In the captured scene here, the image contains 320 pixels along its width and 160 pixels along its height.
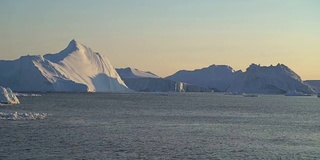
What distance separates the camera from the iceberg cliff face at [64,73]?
120 metres

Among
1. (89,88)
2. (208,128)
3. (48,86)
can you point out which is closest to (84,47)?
(89,88)

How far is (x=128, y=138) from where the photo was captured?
91.4ft

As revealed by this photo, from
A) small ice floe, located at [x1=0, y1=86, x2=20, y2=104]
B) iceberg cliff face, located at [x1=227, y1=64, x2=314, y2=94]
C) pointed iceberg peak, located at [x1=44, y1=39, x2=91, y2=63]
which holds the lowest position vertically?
small ice floe, located at [x1=0, y1=86, x2=20, y2=104]

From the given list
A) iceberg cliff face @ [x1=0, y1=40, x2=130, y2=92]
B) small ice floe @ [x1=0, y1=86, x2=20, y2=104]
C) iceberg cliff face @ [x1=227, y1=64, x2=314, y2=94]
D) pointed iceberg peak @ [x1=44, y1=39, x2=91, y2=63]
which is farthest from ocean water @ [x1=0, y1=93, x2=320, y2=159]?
iceberg cliff face @ [x1=227, y1=64, x2=314, y2=94]

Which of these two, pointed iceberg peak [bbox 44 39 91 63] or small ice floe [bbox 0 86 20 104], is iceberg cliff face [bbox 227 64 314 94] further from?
small ice floe [bbox 0 86 20 104]

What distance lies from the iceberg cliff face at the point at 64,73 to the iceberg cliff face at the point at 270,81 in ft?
141

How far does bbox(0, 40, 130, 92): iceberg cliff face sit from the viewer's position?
120 meters

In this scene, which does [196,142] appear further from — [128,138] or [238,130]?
[238,130]

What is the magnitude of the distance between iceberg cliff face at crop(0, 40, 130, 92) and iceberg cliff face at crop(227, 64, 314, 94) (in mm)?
42937

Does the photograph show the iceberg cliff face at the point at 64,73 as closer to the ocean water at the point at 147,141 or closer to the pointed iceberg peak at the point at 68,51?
the pointed iceberg peak at the point at 68,51

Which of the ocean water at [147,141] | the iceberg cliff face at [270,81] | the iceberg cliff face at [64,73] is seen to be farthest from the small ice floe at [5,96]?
the iceberg cliff face at [270,81]

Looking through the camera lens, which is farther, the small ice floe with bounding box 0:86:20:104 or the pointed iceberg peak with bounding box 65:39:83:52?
the pointed iceberg peak with bounding box 65:39:83:52

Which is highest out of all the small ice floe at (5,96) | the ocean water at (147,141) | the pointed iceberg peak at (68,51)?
the pointed iceberg peak at (68,51)

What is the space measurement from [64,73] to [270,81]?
70.1 meters
